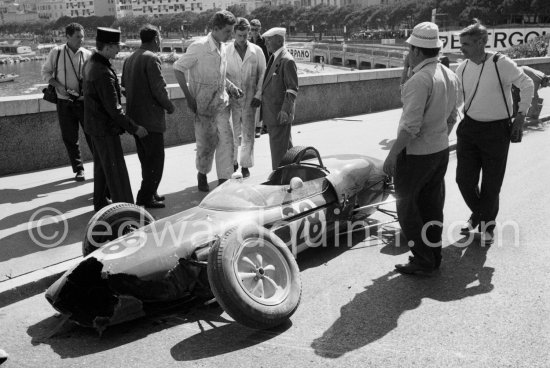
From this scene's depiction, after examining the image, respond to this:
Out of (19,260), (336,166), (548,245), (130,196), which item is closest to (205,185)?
(130,196)

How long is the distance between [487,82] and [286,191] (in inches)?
88.2

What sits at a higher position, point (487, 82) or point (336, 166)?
point (487, 82)

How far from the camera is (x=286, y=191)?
18.7ft

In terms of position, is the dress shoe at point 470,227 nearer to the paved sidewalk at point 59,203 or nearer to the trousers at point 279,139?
the paved sidewalk at point 59,203

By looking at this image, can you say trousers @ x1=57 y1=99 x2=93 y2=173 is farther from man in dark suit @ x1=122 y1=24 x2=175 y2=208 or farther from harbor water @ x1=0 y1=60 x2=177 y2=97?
harbor water @ x1=0 y1=60 x2=177 y2=97

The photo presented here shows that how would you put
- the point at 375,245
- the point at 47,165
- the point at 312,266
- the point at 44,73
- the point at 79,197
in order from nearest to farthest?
the point at 312,266 → the point at 375,245 → the point at 79,197 → the point at 44,73 → the point at 47,165

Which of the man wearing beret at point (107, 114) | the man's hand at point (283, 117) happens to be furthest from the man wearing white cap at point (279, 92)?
the man wearing beret at point (107, 114)

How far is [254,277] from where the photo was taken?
15.1 ft

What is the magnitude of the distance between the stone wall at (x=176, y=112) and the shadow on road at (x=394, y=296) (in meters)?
6.17

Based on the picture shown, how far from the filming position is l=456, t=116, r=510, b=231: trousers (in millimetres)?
6152

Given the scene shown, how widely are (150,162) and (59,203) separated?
127 centimetres

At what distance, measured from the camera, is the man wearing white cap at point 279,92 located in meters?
8.07

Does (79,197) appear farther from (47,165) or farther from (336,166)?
(336,166)

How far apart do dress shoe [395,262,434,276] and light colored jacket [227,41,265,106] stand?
3.97 meters
